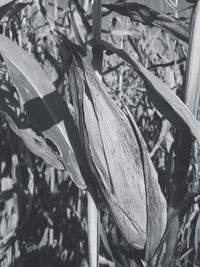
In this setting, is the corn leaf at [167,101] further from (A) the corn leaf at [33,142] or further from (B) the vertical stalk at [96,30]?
(A) the corn leaf at [33,142]

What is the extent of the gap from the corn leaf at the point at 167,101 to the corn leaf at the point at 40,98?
110mm

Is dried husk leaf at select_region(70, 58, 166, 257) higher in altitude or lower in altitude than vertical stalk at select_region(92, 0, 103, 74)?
lower

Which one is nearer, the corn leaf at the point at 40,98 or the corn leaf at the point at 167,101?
the corn leaf at the point at 167,101

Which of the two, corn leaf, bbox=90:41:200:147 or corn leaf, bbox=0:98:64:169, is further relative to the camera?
corn leaf, bbox=0:98:64:169

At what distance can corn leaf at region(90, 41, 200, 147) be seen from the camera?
38cm

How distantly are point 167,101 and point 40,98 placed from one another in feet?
0.62

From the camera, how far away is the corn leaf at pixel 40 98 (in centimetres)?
49

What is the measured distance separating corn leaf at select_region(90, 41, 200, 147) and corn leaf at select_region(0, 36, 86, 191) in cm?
11

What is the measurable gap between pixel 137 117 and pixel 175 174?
28.9 inches

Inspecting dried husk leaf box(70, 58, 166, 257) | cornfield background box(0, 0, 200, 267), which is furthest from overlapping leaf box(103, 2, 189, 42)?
dried husk leaf box(70, 58, 166, 257)

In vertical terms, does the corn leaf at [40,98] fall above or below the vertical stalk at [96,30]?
below

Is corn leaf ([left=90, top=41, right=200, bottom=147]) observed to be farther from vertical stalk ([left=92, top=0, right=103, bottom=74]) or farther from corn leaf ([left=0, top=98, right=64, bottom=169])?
corn leaf ([left=0, top=98, right=64, bottom=169])

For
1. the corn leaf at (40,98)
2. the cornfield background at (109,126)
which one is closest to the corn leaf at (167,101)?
the cornfield background at (109,126)

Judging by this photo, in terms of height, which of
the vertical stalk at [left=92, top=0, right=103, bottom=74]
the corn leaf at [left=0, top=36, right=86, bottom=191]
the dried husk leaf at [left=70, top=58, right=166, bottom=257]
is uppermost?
the vertical stalk at [left=92, top=0, right=103, bottom=74]
